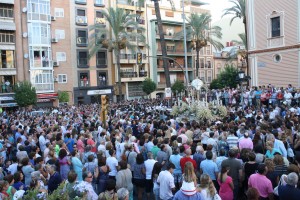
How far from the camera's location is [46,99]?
40094 millimetres

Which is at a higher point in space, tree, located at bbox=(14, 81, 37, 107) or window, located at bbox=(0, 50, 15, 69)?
window, located at bbox=(0, 50, 15, 69)

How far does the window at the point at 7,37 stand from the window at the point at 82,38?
805cm

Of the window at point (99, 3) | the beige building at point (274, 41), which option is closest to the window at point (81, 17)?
the window at point (99, 3)

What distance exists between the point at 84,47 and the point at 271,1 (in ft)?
78.2

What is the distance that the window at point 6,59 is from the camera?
37281 millimetres

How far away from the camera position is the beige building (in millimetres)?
27391

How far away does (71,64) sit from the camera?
4306 cm

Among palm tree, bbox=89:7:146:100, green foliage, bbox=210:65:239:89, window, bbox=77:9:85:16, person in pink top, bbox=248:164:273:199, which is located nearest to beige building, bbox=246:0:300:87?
green foliage, bbox=210:65:239:89

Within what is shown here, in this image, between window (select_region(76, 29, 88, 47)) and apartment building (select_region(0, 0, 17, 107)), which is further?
window (select_region(76, 29, 88, 47))

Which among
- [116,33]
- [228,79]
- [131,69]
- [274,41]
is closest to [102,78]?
[131,69]

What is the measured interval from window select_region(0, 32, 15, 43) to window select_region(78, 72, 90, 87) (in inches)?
365

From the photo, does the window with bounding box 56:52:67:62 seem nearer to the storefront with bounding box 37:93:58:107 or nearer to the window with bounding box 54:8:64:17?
the storefront with bounding box 37:93:58:107

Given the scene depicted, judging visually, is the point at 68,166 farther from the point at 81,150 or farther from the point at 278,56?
the point at 278,56

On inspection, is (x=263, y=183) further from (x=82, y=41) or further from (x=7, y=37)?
(x=82, y=41)
